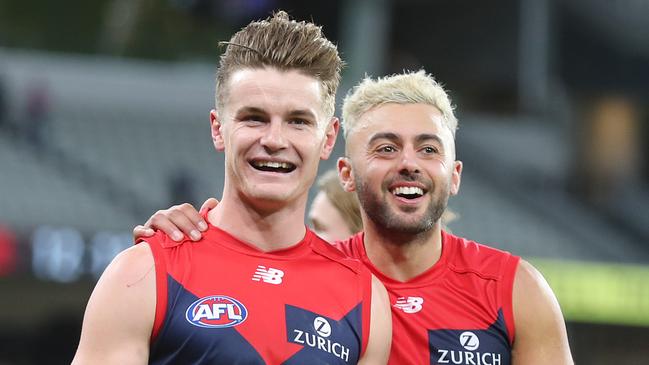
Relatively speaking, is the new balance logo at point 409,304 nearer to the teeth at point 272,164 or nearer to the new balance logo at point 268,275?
the new balance logo at point 268,275

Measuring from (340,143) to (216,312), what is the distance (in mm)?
11653

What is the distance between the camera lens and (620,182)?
17.8 m

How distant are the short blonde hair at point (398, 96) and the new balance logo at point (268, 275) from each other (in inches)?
32.1

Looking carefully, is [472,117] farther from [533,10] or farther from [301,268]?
[301,268]

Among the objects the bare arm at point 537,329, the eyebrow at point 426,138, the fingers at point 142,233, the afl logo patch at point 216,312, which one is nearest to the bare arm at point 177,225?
the fingers at point 142,233

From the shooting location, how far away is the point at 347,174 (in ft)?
11.9

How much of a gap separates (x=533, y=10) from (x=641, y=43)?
68.3 inches

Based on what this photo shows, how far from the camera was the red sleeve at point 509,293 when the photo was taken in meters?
3.31

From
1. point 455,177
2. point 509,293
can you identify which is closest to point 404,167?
point 455,177

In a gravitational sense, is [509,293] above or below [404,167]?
below

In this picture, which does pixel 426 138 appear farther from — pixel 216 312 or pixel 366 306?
pixel 216 312

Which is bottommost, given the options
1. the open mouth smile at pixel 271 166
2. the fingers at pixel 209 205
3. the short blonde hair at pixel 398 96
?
the fingers at pixel 209 205

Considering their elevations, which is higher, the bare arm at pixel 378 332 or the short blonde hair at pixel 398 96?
the short blonde hair at pixel 398 96

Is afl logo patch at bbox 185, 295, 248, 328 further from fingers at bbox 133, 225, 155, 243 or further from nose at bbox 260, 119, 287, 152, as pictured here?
nose at bbox 260, 119, 287, 152
